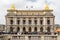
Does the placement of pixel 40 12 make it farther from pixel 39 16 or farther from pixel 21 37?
pixel 21 37

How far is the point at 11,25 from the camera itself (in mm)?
123938

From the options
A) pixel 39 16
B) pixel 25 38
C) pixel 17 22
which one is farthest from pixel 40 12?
pixel 25 38

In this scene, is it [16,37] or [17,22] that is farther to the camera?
[17,22]

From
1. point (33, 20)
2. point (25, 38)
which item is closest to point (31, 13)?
point (33, 20)

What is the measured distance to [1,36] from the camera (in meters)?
79.0

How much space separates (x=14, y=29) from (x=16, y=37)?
130 ft

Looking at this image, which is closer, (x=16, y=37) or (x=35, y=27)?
(x=16, y=37)

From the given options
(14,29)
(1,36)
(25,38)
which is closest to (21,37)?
(25,38)

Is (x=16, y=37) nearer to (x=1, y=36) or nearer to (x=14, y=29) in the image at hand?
(x=1, y=36)

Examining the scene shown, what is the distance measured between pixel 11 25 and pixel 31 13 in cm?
884

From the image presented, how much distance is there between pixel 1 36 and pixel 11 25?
45.0 meters

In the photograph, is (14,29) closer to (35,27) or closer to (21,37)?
(35,27)

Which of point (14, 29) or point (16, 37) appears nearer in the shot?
point (16, 37)

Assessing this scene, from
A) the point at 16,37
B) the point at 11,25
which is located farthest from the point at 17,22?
the point at 16,37
